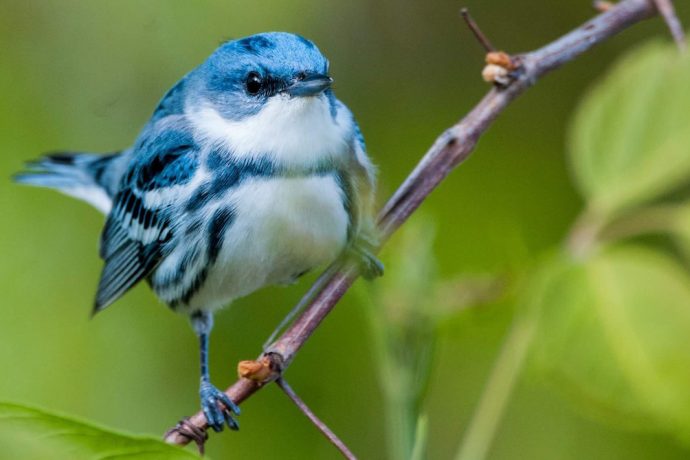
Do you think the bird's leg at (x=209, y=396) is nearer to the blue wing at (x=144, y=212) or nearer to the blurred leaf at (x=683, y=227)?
the blue wing at (x=144, y=212)

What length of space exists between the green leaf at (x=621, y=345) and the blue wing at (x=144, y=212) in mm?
755

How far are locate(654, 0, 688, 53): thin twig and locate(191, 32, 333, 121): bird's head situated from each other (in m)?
0.56

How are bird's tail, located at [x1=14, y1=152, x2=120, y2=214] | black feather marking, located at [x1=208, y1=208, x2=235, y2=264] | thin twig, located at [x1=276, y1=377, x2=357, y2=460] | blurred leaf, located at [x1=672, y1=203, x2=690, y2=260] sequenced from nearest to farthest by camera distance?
thin twig, located at [x1=276, y1=377, x2=357, y2=460]
blurred leaf, located at [x1=672, y1=203, x2=690, y2=260]
black feather marking, located at [x1=208, y1=208, x2=235, y2=264]
bird's tail, located at [x1=14, y1=152, x2=120, y2=214]

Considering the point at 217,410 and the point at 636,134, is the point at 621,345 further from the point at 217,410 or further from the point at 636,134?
the point at 217,410

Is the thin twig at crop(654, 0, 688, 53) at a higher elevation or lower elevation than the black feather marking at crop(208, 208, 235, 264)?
lower

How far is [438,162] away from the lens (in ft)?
4.96

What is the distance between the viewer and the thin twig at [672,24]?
1550 millimetres

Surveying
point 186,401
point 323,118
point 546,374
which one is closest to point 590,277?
point 546,374

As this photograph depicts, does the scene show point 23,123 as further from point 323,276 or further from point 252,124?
point 323,276

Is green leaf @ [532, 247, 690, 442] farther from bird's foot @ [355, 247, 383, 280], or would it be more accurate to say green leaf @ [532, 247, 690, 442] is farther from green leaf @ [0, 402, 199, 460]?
green leaf @ [0, 402, 199, 460]

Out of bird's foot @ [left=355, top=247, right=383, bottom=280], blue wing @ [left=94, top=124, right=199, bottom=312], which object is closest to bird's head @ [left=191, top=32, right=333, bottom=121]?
blue wing @ [left=94, top=124, right=199, bottom=312]

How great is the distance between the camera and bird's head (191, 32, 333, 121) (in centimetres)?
147

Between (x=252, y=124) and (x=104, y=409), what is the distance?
2.29 feet

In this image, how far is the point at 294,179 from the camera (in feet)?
5.21
